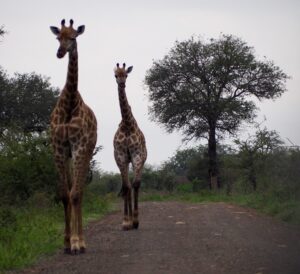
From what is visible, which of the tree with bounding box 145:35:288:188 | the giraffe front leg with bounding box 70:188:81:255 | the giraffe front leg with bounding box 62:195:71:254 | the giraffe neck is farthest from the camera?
the tree with bounding box 145:35:288:188

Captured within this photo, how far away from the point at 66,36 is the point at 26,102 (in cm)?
2383

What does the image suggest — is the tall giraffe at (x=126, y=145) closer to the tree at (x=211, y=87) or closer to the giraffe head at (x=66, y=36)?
the giraffe head at (x=66, y=36)

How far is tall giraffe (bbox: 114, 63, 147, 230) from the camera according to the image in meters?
12.5

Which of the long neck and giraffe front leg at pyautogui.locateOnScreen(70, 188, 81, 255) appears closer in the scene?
giraffe front leg at pyautogui.locateOnScreen(70, 188, 81, 255)

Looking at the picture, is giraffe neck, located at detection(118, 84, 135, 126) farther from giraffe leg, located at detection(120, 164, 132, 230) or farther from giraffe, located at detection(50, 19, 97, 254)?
giraffe, located at detection(50, 19, 97, 254)

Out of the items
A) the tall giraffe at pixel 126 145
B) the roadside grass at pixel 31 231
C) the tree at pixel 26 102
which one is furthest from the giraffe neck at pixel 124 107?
the tree at pixel 26 102

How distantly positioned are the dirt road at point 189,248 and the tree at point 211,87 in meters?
20.6

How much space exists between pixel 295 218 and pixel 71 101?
17.9 ft

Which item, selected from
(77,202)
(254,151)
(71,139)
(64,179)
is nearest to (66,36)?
(71,139)

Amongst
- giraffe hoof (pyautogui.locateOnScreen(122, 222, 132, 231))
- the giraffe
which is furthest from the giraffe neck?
the giraffe

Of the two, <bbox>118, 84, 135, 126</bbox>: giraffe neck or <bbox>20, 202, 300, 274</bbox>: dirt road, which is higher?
<bbox>118, 84, 135, 126</bbox>: giraffe neck

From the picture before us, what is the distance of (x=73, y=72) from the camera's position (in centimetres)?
981

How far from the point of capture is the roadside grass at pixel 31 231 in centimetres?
858

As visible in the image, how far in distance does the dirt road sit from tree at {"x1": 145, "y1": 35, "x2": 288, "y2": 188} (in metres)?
Result: 20.6
